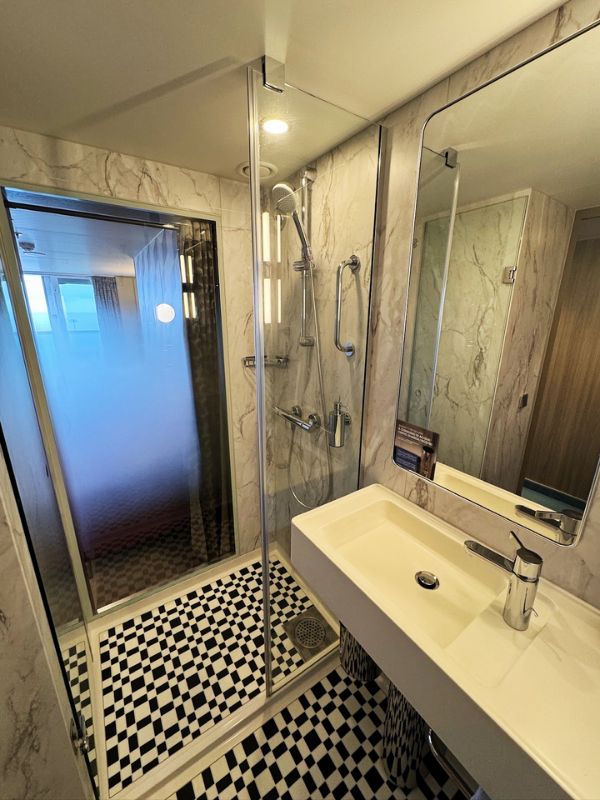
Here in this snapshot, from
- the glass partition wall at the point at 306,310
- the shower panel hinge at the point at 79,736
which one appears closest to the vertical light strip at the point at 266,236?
the glass partition wall at the point at 306,310

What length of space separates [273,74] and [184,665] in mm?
2515

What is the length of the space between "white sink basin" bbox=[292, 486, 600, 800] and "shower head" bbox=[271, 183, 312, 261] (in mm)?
1218

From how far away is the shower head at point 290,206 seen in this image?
4.29 feet

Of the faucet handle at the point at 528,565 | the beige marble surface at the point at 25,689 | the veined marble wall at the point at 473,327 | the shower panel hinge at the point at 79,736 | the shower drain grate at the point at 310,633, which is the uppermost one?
the veined marble wall at the point at 473,327

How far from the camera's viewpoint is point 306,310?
1632mm

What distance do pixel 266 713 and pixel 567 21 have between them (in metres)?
2.58

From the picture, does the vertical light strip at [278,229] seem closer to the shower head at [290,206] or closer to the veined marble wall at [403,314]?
the shower head at [290,206]

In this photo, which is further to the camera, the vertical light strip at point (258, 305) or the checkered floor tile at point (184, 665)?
the checkered floor tile at point (184, 665)

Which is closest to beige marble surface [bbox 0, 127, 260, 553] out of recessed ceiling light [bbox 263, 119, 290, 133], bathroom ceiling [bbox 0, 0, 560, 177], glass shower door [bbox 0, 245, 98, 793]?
bathroom ceiling [bbox 0, 0, 560, 177]

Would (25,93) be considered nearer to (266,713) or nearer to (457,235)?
(457,235)

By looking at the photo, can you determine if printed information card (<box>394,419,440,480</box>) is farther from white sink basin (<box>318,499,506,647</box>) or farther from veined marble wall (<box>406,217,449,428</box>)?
white sink basin (<box>318,499,506,647</box>)

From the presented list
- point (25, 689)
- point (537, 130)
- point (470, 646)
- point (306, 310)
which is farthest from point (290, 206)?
point (25, 689)

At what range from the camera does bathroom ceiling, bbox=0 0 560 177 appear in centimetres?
75

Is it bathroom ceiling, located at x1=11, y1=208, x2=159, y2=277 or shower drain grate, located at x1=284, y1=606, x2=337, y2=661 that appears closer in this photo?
bathroom ceiling, located at x1=11, y1=208, x2=159, y2=277
